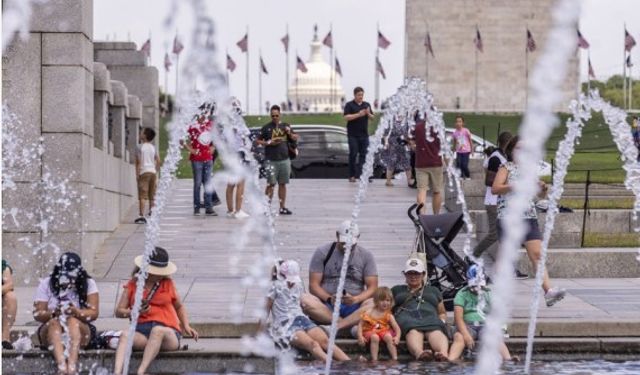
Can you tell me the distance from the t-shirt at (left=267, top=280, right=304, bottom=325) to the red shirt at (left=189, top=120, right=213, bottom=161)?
10837 mm

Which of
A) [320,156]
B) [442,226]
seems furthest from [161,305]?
[320,156]

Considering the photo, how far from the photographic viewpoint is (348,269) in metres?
14.8

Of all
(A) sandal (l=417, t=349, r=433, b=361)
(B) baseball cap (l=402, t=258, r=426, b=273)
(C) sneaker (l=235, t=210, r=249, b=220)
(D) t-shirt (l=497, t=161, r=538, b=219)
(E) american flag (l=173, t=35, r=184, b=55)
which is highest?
(E) american flag (l=173, t=35, r=184, b=55)

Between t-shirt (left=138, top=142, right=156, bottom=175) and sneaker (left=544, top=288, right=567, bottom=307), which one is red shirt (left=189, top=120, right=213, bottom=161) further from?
sneaker (left=544, top=288, right=567, bottom=307)

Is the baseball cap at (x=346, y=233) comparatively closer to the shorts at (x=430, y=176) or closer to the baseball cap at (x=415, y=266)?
the baseball cap at (x=415, y=266)

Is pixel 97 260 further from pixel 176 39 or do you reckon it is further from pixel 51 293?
pixel 176 39

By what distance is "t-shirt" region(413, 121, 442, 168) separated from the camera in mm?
22203

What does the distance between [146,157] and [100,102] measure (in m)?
2.39

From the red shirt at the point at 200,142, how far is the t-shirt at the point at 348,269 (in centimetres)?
997

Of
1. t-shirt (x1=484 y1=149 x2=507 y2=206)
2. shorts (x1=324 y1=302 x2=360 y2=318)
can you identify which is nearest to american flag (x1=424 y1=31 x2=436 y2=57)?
t-shirt (x1=484 y1=149 x2=507 y2=206)

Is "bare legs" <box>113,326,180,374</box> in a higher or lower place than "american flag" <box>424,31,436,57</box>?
lower

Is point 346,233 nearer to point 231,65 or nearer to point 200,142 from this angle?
point 200,142

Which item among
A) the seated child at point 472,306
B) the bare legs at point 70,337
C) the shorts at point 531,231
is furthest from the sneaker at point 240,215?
the bare legs at point 70,337

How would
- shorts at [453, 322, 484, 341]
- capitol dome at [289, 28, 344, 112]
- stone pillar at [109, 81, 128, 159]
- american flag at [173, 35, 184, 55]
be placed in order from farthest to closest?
capitol dome at [289, 28, 344, 112], american flag at [173, 35, 184, 55], stone pillar at [109, 81, 128, 159], shorts at [453, 322, 484, 341]
